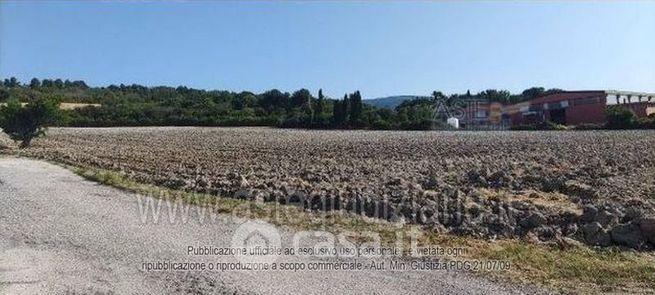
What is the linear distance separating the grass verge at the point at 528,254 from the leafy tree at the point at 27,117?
23.2m

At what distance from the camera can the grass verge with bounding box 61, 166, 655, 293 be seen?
8.20 m

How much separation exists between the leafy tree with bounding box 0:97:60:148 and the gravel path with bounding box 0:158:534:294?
2169 centimetres

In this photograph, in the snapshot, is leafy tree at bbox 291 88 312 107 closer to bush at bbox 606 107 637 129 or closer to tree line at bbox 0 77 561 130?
tree line at bbox 0 77 561 130

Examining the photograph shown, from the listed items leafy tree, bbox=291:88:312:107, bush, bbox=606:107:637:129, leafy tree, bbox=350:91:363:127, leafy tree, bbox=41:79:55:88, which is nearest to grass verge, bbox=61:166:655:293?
bush, bbox=606:107:637:129

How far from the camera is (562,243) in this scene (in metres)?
10.5

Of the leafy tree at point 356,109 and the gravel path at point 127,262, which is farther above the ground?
the leafy tree at point 356,109

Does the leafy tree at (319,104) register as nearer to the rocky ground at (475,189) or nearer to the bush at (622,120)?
the bush at (622,120)

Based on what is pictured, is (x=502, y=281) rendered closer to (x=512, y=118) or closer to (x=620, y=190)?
(x=620, y=190)

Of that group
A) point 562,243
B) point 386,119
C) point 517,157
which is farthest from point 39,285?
point 386,119

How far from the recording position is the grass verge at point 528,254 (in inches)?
323

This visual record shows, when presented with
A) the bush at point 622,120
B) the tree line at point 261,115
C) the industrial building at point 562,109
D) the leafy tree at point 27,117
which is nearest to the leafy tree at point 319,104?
the tree line at point 261,115

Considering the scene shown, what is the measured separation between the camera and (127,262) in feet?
29.6

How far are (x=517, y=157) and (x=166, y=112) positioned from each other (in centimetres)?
7059

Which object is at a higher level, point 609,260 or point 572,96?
point 572,96
